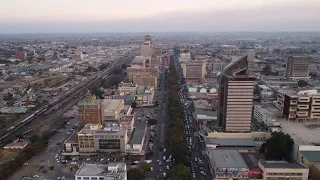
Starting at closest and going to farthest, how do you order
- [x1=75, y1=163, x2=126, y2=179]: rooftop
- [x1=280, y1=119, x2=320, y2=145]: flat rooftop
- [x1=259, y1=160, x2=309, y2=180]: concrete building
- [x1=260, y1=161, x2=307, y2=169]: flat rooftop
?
[x1=75, y1=163, x2=126, y2=179]: rooftop → [x1=259, y1=160, x2=309, y2=180]: concrete building → [x1=260, y1=161, x2=307, y2=169]: flat rooftop → [x1=280, y1=119, x2=320, y2=145]: flat rooftop

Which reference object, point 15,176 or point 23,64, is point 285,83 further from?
point 23,64

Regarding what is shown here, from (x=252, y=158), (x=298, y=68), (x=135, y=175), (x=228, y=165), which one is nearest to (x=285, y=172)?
(x=252, y=158)

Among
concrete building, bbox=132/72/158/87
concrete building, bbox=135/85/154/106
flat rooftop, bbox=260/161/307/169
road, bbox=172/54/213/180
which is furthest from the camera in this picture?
concrete building, bbox=132/72/158/87

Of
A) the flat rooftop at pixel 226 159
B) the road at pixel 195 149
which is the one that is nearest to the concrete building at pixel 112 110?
the road at pixel 195 149

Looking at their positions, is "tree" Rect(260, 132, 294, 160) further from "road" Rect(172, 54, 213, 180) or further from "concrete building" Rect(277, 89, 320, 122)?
"concrete building" Rect(277, 89, 320, 122)

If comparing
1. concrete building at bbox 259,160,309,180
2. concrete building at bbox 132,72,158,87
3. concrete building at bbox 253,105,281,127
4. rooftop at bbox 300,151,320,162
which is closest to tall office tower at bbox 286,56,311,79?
concrete building at bbox 253,105,281,127

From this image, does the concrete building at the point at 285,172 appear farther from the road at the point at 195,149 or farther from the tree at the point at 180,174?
the tree at the point at 180,174

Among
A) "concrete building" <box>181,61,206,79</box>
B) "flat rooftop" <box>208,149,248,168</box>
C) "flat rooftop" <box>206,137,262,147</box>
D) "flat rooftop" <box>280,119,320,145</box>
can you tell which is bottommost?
"flat rooftop" <box>206,137,262,147</box>

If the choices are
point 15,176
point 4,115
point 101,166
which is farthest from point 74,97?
point 101,166
